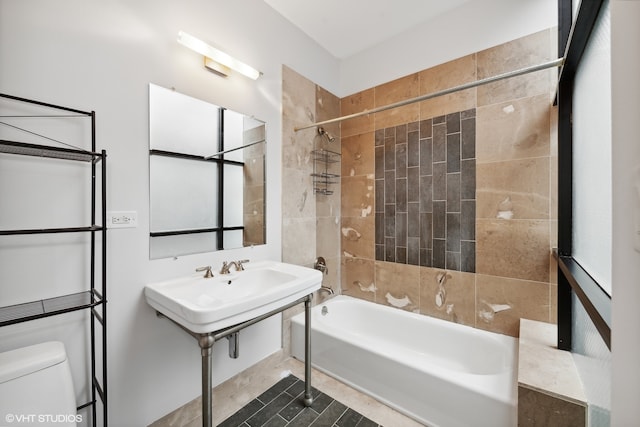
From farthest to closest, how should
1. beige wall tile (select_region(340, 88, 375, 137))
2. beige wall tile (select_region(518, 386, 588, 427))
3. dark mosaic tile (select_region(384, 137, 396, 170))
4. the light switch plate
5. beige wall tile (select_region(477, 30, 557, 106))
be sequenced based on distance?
1. beige wall tile (select_region(340, 88, 375, 137))
2. dark mosaic tile (select_region(384, 137, 396, 170))
3. beige wall tile (select_region(477, 30, 557, 106))
4. the light switch plate
5. beige wall tile (select_region(518, 386, 588, 427))

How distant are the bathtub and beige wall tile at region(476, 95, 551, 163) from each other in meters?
1.28

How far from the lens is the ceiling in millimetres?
1965

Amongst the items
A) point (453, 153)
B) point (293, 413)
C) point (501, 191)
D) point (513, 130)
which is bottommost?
point (293, 413)

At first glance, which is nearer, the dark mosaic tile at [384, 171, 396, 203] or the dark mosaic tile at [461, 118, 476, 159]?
the dark mosaic tile at [461, 118, 476, 159]

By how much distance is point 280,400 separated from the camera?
1.72 meters

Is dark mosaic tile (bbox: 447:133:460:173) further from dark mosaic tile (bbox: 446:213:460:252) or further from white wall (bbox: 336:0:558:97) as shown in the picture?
white wall (bbox: 336:0:558:97)

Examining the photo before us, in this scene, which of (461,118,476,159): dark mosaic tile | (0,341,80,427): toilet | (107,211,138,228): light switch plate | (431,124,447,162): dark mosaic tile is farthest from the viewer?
(431,124,447,162): dark mosaic tile

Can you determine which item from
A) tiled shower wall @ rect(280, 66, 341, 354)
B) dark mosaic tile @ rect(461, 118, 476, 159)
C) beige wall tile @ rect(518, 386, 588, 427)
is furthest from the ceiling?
beige wall tile @ rect(518, 386, 588, 427)

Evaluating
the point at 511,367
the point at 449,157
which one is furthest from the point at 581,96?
the point at 511,367

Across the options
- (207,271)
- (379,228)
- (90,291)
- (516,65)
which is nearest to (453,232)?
(379,228)

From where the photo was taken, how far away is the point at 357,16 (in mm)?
2086

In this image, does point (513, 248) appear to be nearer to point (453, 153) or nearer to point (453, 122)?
point (453, 153)
